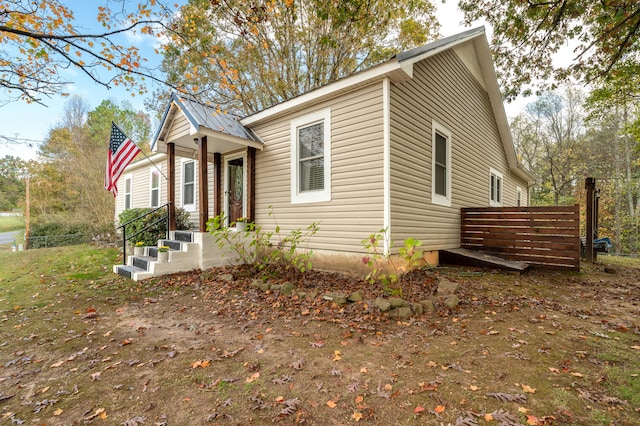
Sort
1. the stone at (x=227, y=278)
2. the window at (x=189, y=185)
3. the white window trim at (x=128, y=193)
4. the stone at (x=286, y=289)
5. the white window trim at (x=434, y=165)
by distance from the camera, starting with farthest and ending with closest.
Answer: the white window trim at (x=128, y=193) → the window at (x=189, y=185) → the white window trim at (x=434, y=165) → the stone at (x=227, y=278) → the stone at (x=286, y=289)

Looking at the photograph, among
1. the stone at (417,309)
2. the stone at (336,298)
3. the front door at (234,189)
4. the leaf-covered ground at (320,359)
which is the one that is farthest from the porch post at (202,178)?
the stone at (417,309)

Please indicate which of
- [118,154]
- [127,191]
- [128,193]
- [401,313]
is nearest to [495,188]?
[401,313]

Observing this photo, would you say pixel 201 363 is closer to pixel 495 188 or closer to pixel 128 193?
pixel 495 188

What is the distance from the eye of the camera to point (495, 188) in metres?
11.4

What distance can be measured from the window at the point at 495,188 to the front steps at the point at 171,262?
1011 cm

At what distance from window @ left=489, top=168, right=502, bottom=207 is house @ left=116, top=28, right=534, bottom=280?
68.1 inches

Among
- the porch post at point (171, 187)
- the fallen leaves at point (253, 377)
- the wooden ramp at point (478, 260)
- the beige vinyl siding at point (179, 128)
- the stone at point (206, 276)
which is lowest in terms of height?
the fallen leaves at point (253, 377)

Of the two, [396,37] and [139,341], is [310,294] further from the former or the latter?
[396,37]

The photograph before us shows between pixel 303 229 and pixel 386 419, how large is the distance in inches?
194

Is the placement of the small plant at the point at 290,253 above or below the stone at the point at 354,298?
above

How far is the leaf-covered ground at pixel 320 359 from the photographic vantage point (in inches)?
80.4

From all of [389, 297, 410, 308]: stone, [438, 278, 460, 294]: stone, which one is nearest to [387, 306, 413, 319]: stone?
[389, 297, 410, 308]: stone

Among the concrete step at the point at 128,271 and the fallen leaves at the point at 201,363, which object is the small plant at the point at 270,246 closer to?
the concrete step at the point at 128,271

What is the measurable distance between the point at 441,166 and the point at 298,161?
3631 mm
